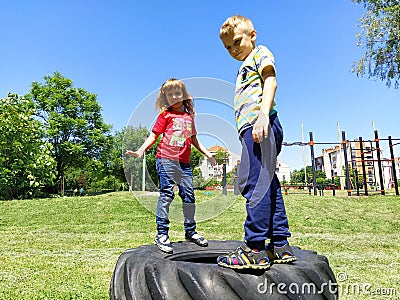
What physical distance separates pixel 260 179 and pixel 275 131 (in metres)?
0.28

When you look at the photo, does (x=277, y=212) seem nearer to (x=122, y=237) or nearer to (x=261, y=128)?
(x=261, y=128)

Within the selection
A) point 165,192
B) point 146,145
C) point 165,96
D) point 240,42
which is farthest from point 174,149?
point 240,42

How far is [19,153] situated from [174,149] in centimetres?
1469

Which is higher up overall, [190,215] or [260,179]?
[260,179]

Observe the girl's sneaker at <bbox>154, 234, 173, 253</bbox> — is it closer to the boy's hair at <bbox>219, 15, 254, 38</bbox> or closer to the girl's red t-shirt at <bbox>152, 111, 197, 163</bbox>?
the girl's red t-shirt at <bbox>152, 111, 197, 163</bbox>

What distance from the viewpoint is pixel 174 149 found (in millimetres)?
2652

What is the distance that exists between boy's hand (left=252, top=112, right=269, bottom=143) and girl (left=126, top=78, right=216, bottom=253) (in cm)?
101

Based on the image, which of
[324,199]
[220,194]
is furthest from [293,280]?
[324,199]

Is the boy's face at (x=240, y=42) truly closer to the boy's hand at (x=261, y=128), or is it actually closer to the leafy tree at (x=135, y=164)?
the boy's hand at (x=261, y=128)

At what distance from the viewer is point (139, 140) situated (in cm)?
278

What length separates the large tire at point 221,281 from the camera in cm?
154

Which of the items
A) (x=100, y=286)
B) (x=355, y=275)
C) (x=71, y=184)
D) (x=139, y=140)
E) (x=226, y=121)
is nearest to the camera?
(x=226, y=121)

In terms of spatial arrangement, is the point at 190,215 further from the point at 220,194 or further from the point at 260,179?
the point at 260,179

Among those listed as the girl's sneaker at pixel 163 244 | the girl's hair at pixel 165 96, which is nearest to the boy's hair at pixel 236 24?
the girl's hair at pixel 165 96
